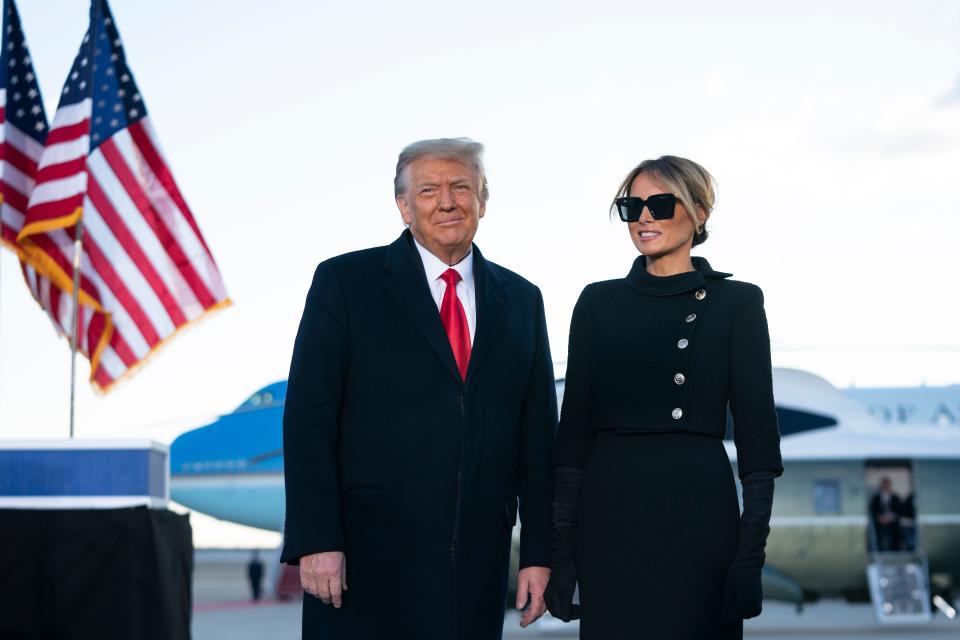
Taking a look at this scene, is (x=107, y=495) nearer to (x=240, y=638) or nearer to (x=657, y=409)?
(x=657, y=409)

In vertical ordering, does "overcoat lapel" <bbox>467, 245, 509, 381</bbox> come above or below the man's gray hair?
below

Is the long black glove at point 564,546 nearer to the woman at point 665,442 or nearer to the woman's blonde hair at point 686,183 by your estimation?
the woman at point 665,442

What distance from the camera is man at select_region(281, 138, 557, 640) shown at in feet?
12.8

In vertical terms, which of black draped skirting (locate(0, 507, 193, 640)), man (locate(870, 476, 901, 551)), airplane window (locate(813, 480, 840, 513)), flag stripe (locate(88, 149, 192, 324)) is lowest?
man (locate(870, 476, 901, 551))

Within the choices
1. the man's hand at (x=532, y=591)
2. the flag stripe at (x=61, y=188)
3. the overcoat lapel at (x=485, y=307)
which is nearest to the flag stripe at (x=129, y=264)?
the flag stripe at (x=61, y=188)

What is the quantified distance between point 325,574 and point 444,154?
146 centimetres

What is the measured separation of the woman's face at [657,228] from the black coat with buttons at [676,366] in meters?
0.10

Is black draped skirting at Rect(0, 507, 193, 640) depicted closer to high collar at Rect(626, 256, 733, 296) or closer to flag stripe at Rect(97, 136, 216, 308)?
high collar at Rect(626, 256, 733, 296)

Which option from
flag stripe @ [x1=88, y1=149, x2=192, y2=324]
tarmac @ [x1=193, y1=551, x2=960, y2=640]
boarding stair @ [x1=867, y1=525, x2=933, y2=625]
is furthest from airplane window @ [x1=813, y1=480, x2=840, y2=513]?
flag stripe @ [x1=88, y1=149, x2=192, y2=324]

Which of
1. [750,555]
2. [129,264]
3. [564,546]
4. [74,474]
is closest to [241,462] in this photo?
[129,264]

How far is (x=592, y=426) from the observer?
3881 millimetres

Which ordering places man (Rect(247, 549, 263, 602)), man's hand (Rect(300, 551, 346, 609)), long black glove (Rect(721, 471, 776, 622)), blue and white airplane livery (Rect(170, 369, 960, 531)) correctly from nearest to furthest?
long black glove (Rect(721, 471, 776, 622))
man's hand (Rect(300, 551, 346, 609))
blue and white airplane livery (Rect(170, 369, 960, 531))
man (Rect(247, 549, 263, 602))

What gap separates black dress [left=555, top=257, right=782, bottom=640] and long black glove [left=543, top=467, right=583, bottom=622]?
0.12ft

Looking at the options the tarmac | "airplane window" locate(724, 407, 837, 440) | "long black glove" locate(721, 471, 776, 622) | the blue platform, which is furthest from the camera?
"airplane window" locate(724, 407, 837, 440)
